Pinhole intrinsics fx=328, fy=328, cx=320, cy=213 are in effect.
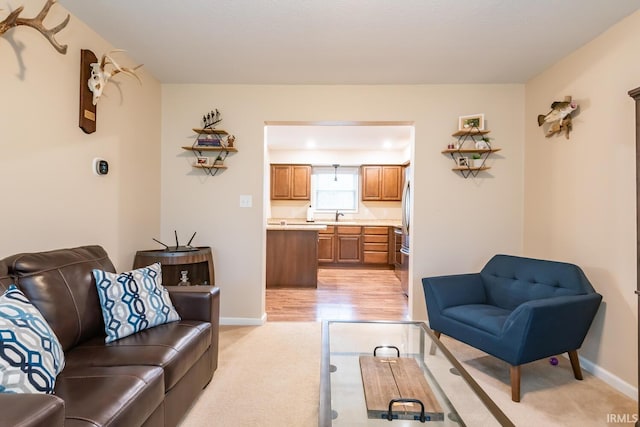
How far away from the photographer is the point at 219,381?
2.18 m

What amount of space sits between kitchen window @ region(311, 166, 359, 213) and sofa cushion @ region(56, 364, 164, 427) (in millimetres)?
5742

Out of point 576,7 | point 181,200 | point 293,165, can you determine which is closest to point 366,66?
point 576,7

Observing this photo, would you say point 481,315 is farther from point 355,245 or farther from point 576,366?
point 355,245

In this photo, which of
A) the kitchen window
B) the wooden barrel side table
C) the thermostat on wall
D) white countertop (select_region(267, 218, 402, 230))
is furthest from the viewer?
the kitchen window

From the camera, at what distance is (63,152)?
2021 mm

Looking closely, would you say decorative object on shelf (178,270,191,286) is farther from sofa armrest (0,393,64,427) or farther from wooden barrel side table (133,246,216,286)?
sofa armrest (0,393,64,427)

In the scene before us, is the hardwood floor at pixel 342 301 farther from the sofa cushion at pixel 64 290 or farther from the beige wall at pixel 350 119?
the sofa cushion at pixel 64 290

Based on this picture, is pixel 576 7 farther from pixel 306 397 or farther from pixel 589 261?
pixel 306 397

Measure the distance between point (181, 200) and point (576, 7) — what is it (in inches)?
133

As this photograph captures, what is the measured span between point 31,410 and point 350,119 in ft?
9.73

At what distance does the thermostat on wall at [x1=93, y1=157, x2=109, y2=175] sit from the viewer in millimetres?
2307

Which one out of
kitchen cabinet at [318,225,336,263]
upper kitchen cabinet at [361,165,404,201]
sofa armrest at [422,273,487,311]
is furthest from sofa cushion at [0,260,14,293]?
upper kitchen cabinet at [361,165,404,201]

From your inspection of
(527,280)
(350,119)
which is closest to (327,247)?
(350,119)

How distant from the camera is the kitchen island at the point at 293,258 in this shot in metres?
4.72
